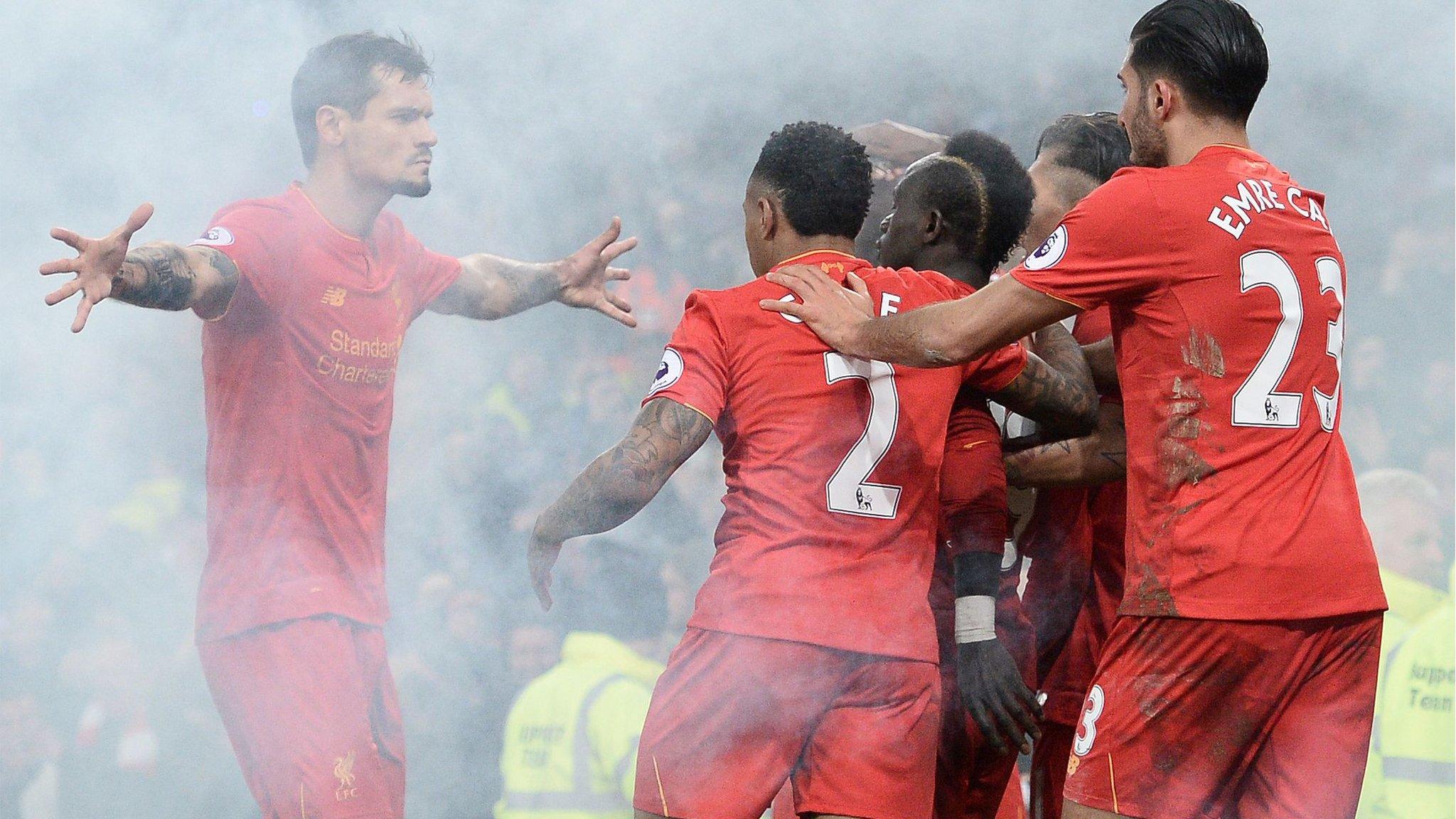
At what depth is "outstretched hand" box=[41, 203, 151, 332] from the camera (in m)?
2.51

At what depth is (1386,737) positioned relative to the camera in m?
4.11

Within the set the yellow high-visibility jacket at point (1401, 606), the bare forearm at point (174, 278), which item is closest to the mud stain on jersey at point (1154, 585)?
the bare forearm at point (174, 278)

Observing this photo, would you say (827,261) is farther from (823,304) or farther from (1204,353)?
(1204,353)

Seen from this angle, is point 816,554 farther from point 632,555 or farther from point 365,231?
point 632,555

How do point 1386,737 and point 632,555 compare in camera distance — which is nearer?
point 1386,737

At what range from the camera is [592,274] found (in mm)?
3660

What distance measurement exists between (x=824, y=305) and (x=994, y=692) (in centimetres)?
87

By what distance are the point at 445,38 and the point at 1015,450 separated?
76.7 inches

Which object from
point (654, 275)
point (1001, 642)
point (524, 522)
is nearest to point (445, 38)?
point (654, 275)

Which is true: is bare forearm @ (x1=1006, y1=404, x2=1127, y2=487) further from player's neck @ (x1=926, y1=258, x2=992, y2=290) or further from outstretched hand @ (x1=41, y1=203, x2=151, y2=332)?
outstretched hand @ (x1=41, y1=203, x2=151, y2=332)

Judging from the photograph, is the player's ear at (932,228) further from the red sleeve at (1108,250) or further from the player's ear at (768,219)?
the red sleeve at (1108,250)

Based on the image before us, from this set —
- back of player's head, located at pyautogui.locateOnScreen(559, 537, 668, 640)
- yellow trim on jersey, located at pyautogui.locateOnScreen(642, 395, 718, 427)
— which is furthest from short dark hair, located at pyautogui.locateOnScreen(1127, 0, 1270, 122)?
back of player's head, located at pyautogui.locateOnScreen(559, 537, 668, 640)

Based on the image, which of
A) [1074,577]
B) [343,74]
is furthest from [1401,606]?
[343,74]

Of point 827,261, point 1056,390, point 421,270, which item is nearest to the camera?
point 827,261
